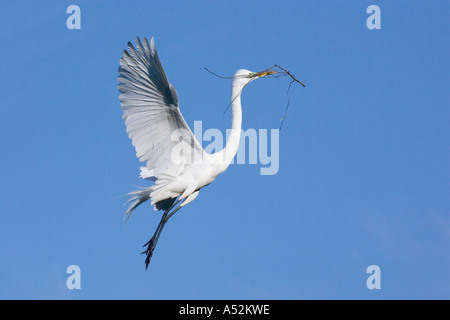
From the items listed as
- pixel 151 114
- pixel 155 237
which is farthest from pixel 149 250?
pixel 151 114

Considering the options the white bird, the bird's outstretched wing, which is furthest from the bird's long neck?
the bird's outstretched wing

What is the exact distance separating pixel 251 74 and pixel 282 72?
66cm

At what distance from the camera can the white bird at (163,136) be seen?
13367 mm

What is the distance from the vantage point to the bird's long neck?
14.3 metres

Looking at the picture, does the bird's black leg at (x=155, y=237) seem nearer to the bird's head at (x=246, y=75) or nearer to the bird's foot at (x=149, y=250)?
the bird's foot at (x=149, y=250)

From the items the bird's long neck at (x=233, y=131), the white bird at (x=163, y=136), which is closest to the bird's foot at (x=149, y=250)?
the white bird at (x=163, y=136)

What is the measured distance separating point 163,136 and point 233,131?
1455mm

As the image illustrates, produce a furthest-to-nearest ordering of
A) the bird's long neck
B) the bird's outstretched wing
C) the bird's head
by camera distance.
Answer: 1. the bird's head
2. the bird's long neck
3. the bird's outstretched wing

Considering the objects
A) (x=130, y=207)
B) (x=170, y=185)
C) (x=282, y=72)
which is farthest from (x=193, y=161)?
(x=282, y=72)

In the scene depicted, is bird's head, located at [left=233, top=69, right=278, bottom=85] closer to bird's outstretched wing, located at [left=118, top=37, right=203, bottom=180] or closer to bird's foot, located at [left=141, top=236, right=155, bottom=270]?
bird's outstretched wing, located at [left=118, top=37, right=203, bottom=180]

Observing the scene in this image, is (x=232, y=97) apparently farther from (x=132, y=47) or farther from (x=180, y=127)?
(x=132, y=47)

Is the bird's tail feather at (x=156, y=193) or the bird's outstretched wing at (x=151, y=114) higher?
the bird's outstretched wing at (x=151, y=114)

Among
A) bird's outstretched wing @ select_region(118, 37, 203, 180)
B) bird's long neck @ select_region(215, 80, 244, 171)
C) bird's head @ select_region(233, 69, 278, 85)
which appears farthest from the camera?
bird's head @ select_region(233, 69, 278, 85)

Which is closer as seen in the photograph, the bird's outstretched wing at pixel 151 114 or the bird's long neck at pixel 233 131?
the bird's outstretched wing at pixel 151 114
